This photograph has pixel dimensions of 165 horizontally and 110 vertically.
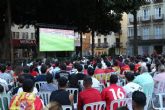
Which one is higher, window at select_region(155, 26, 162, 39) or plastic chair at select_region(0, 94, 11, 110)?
window at select_region(155, 26, 162, 39)

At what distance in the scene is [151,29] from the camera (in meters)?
87.1

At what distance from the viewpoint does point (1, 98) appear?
32.6ft

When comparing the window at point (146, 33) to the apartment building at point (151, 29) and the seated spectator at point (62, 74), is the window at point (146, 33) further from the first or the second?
the seated spectator at point (62, 74)

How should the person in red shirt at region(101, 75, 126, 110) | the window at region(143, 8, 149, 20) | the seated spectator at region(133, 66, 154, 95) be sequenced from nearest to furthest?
the person in red shirt at region(101, 75, 126, 110)
the seated spectator at region(133, 66, 154, 95)
the window at region(143, 8, 149, 20)

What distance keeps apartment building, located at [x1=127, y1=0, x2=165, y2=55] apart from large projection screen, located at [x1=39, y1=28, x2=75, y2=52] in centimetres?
4531

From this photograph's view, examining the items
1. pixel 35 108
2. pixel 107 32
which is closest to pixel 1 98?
pixel 35 108

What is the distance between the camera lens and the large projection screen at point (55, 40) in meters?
35.1

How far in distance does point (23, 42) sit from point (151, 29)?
24713mm

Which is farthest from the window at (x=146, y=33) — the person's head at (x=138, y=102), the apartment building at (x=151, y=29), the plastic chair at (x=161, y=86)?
the person's head at (x=138, y=102)

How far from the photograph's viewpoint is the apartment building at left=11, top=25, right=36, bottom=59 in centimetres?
7866

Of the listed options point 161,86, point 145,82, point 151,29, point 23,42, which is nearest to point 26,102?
point 145,82

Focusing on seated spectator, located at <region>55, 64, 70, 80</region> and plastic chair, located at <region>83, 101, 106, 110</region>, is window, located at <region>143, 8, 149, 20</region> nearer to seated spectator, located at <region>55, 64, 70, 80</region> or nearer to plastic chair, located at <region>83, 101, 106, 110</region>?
seated spectator, located at <region>55, 64, 70, 80</region>

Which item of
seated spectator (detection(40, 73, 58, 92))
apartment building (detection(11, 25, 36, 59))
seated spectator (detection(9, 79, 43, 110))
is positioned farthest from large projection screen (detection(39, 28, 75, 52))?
apartment building (detection(11, 25, 36, 59))

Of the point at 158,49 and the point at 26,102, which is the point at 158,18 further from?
the point at 26,102
